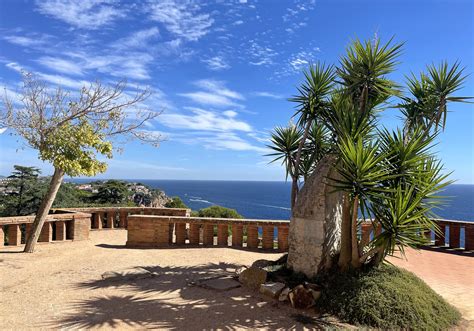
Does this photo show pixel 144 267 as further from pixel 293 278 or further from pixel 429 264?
pixel 429 264

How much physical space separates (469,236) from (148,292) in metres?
9.01

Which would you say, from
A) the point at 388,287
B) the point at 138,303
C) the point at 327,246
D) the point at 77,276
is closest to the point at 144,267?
the point at 77,276

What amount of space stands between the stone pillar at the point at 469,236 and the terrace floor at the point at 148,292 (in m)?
0.86

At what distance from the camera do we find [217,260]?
27.5 feet

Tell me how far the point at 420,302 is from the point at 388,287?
0.47 metres

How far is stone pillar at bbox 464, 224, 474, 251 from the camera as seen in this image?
967cm

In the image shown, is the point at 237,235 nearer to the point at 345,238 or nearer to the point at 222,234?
the point at 222,234

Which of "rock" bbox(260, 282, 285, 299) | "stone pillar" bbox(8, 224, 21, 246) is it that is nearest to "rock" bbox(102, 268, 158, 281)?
"rock" bbox(260, 282, 285, 299)

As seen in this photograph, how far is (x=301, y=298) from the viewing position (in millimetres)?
5449

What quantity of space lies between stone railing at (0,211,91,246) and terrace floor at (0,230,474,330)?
538 millimetres

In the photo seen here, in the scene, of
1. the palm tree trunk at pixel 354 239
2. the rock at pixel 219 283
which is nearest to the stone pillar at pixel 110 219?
the rock at pixel 219 283

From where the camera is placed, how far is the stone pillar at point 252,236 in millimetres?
9602

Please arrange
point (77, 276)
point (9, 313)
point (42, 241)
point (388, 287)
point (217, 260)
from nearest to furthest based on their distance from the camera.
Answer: point (9, 313) < point (388, 287) < point (77, 276) < point (217, 260) < point (42, 241)

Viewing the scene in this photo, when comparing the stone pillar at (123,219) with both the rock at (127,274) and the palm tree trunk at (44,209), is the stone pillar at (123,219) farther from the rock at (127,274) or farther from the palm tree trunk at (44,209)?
the rock at (127,274)
